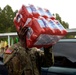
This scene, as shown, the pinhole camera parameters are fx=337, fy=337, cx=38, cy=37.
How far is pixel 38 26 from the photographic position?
3424mm

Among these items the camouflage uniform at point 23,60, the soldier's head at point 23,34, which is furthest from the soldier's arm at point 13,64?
the soldier's head at point 23,34

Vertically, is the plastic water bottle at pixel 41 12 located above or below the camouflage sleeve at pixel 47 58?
above

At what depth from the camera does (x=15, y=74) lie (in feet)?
11.8

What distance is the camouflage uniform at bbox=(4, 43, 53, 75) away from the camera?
3.59 meters

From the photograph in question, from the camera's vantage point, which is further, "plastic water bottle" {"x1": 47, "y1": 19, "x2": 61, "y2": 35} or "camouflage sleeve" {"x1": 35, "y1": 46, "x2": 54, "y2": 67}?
"camouflage sleeve" {"x1": 35, "y1": 46, "x2": 54, "y2": 67}

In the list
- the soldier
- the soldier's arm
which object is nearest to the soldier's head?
the soldier

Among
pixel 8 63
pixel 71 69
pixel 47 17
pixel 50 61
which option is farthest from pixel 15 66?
pixel 71 69

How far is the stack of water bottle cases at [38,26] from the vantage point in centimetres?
343

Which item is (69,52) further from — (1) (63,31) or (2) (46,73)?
(1) (63,31)

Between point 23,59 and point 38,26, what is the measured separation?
0.42 metres

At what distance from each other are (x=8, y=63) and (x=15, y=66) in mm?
81

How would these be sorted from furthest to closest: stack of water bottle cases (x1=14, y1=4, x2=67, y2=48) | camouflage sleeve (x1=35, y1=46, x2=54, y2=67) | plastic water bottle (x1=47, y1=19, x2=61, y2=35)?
camouflage sleeve (x1=35, y1=46, x2=54, y2=67), plastic water bottle (x1=47, y1=19, x2=61, y2=35), stack of water bottle cases (x1=14, y1=4, x2=67, y2=48)

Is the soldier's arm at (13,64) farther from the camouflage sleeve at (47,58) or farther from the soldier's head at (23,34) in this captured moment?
the camouflage sleeve at (47,58)

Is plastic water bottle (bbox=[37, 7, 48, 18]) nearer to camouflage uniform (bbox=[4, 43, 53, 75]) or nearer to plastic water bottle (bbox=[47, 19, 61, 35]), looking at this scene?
plastic water bottle (bbox=[47, 19, 61, 35])
